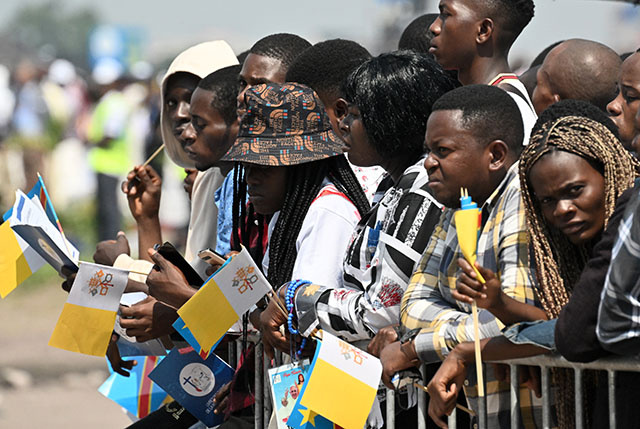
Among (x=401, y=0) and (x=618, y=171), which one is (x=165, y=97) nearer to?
(x=618, y=171)

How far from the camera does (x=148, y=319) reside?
500 centimetres

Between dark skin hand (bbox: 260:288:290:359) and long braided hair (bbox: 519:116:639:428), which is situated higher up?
long braided hair (bbox: 519:116:639:428)

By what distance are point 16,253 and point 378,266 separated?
221cm

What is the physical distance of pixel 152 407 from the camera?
235 inches

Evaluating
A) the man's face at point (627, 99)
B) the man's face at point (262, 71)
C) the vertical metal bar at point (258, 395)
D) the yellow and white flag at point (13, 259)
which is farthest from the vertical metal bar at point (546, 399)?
the yellow and white flag at point (13, 259)

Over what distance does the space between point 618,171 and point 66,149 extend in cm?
1403

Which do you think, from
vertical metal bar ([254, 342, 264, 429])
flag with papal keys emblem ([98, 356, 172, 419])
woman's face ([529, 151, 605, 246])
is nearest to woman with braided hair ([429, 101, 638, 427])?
woman's face ([529, 151, 605, 246])

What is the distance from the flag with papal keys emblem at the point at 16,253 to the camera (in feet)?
17.3

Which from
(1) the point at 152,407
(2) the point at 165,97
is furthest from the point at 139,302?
(2) the point at 165,97

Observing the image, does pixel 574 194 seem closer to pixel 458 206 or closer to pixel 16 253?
pixel 458 206

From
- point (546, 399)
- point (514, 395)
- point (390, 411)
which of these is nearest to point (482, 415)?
point (514, 395)

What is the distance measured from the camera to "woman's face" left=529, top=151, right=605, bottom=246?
309 centimetres

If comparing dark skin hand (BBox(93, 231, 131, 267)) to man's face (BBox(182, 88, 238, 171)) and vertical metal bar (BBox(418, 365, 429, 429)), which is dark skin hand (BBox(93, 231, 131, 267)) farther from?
vertical metal bar (BBox(418, 365, 429, 429))

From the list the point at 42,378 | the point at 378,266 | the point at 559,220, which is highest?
the point at 559,220
